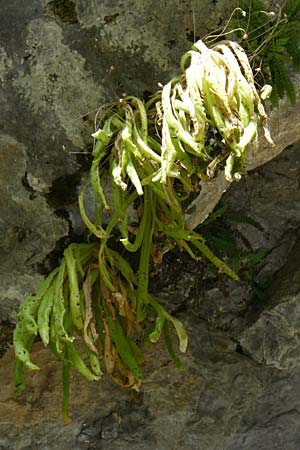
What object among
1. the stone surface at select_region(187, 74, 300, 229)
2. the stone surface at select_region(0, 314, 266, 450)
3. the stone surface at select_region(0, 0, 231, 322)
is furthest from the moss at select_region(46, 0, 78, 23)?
the stone surface at select_region(0, 314, 266, 450)

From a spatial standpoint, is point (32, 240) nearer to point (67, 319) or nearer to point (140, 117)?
point (67, 319)

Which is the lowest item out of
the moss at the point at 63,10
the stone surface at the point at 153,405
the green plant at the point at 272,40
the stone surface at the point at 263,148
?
the stone surface at the point at 153,405

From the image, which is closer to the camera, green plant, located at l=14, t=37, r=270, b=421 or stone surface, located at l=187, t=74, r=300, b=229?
green plant, located at l=14, t=37, r=270, b=421

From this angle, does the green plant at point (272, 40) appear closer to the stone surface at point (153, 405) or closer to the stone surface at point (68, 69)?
the stone surface at point (68, 69)

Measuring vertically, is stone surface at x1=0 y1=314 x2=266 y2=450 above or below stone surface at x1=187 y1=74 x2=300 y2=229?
below

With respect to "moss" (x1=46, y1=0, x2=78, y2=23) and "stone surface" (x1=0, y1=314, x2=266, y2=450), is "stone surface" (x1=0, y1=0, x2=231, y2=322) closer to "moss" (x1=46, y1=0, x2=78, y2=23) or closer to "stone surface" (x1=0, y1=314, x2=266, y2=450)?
"moss" (x1=46, y1=0, x2=78, y2=23)

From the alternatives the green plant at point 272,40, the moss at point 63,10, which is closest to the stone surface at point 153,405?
the green plant at point 272,40
